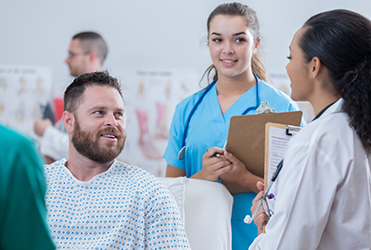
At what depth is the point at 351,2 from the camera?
95.0 inches

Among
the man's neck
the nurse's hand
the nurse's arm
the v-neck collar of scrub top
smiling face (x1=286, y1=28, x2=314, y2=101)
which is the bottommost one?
the nurse's arm

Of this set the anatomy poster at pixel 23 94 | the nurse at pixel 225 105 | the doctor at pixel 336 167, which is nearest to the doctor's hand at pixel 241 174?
the nurse at pixel 225 105

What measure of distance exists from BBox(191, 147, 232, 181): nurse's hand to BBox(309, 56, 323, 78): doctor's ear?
639mm

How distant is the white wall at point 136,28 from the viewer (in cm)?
251

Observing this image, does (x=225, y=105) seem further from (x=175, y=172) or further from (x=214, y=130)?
(x=175, y=172)

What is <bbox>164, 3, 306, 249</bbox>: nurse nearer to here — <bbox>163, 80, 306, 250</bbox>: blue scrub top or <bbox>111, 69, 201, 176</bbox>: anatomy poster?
<bbox>163, 80, 306, 250</bbox>: blue scrub top

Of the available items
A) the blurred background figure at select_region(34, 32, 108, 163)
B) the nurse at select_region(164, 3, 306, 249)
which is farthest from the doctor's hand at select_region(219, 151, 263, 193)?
the blurred background figure at select_region(34, 32, 108, 163)

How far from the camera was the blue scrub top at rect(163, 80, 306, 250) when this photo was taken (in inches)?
63.1

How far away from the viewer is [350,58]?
2.89 ft

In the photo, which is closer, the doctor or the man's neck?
the doctor

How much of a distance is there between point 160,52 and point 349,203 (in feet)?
6.62

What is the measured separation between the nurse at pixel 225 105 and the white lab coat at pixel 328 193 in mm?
686

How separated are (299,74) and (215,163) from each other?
0.64 m

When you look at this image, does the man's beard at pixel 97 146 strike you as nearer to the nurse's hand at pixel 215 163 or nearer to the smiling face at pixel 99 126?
the smiling face at pixel 99 126
